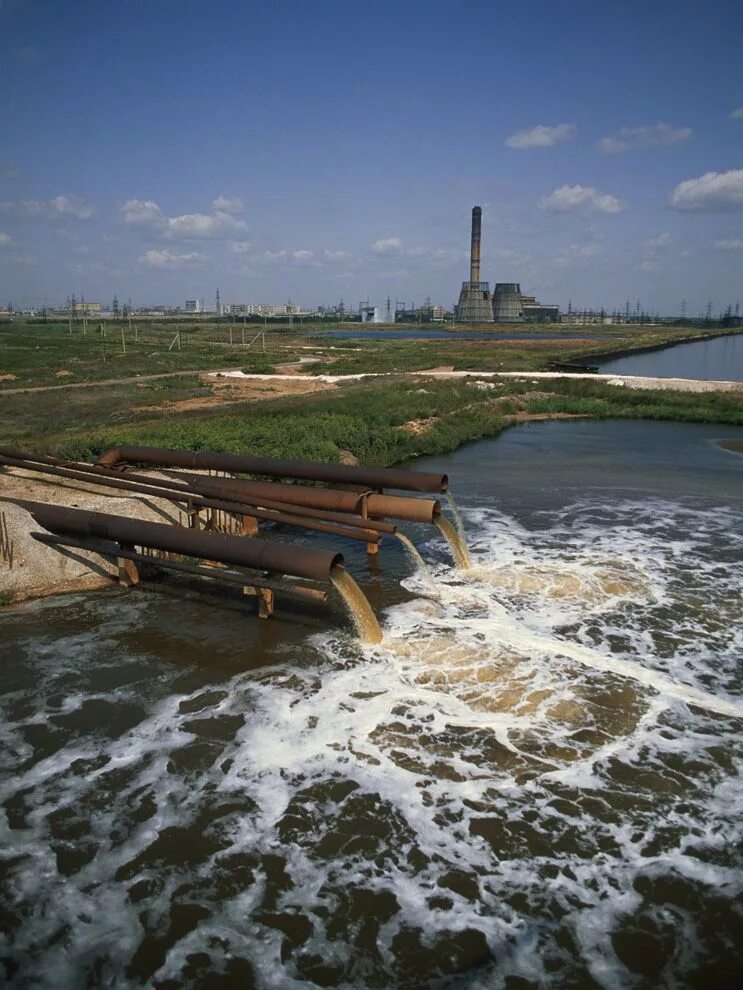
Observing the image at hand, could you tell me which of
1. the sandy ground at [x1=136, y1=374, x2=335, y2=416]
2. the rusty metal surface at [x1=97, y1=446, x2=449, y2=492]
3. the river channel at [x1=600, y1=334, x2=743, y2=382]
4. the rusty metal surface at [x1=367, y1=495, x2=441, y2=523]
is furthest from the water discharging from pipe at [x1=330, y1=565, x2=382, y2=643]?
the river channel at [x1=600, y1=334, x2=743, y2=382]

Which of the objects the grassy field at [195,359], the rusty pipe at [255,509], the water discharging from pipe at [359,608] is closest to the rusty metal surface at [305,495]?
the rusty pipe at [255,509]

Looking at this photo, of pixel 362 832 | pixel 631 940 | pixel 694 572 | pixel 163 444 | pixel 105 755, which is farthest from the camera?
pixel 163 444

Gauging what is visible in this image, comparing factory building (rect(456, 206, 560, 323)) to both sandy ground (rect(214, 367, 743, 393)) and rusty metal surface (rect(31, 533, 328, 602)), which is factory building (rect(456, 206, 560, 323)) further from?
rusty metal surface (rect(31, 533, 328, 602))

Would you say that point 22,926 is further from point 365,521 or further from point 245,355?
point 245,355

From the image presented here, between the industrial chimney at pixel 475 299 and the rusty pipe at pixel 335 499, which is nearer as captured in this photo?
the rusty pipe at pixel 335 499

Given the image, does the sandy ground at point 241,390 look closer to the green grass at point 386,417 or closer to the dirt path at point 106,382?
the green grass at point 386,417

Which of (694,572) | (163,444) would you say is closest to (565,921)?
(694,572)

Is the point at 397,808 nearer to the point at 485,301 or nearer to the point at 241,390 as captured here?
the point at 241,390
